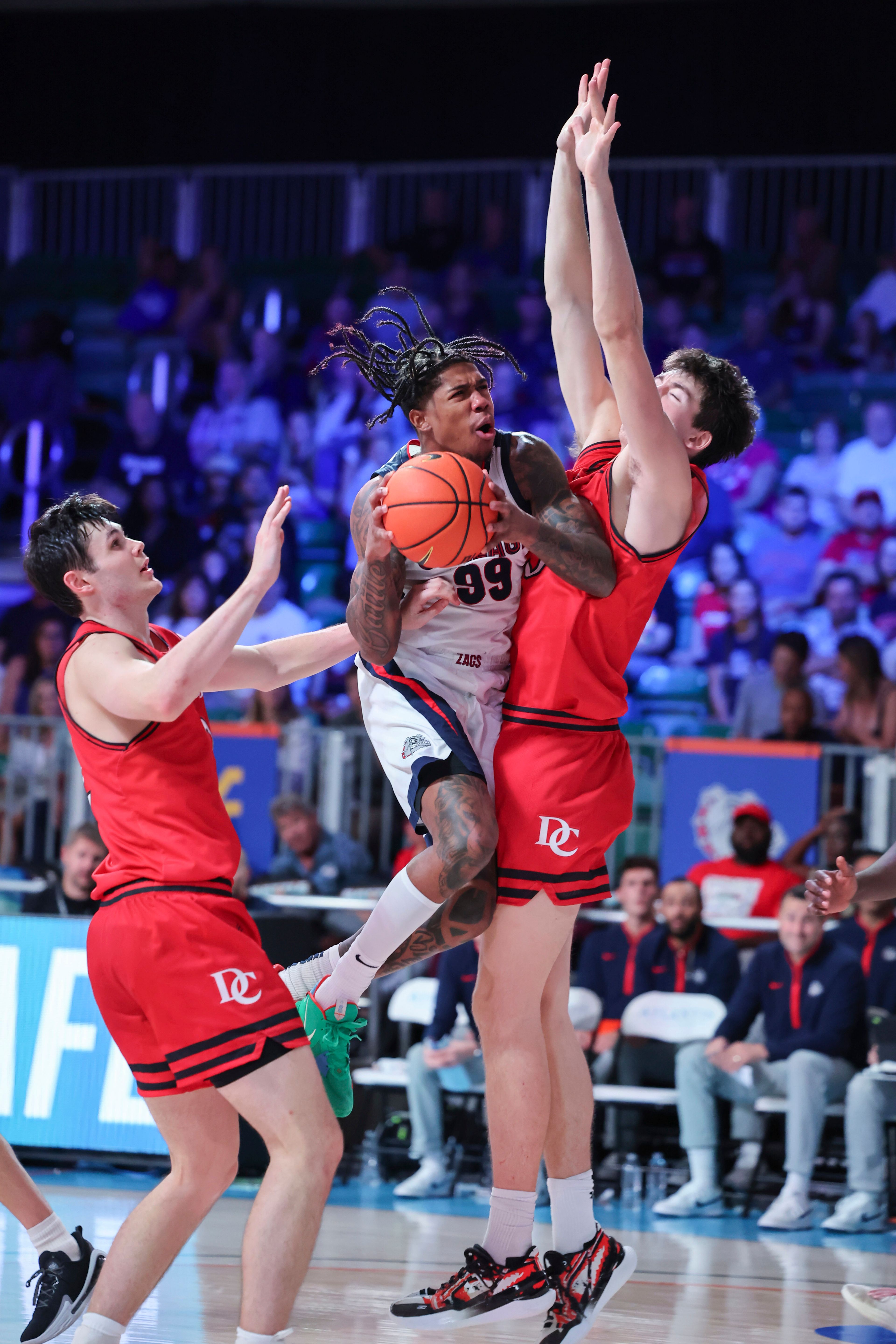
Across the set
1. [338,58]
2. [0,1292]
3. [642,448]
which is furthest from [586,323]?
[338,58]

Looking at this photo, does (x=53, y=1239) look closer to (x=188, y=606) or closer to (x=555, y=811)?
(x=555, y=811)

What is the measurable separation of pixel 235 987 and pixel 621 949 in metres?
4.95

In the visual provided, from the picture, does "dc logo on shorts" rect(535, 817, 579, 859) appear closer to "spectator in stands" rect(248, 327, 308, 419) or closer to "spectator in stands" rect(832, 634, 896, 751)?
"spectator in stands" rect(832, 634, 896, 751)

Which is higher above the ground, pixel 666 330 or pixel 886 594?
pixel 666 330

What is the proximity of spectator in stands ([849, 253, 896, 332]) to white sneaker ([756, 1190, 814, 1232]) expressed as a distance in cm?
867

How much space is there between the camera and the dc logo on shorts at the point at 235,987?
3.81m

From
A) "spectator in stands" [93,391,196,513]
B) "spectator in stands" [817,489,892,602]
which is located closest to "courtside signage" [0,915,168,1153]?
"spectator in stands" [817,489,892,602]

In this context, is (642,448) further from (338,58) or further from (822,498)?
(338,58)

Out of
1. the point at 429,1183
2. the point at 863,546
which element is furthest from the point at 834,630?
the point at 429,1183

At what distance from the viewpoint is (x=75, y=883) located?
868 centimetres

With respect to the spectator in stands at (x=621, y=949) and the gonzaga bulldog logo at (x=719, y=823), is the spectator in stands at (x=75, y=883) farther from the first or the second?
the gonzaga bulldog logo at (x=719, y=823)

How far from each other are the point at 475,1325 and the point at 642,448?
9.27 feet

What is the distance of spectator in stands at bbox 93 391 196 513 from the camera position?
1442cm

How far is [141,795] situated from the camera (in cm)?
399
